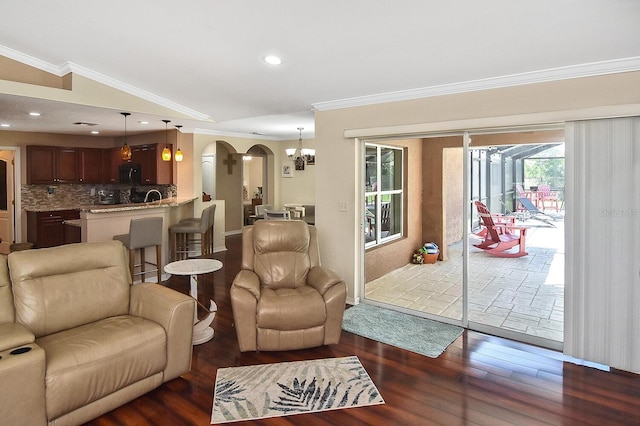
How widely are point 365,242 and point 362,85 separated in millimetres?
1923

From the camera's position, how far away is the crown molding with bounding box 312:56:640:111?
2.95m

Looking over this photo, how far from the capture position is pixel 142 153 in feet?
24.2

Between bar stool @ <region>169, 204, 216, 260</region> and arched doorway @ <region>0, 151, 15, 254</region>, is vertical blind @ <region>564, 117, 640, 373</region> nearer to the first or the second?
bar stool @ <region>169, 204, 216, 260</region>

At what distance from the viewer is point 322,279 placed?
12.0 feet

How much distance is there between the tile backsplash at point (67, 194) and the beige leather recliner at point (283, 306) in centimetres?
430

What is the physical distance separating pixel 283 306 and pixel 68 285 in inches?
62.6

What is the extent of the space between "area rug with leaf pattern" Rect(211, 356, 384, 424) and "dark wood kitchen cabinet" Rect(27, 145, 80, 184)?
6579mm

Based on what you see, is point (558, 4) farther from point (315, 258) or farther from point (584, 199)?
point (315, 258)

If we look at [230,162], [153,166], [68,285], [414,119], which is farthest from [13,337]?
[230,162]

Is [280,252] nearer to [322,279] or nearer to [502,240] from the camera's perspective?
[322,279]

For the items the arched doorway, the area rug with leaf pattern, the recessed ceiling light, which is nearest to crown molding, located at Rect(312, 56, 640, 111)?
the recessed ceiling light

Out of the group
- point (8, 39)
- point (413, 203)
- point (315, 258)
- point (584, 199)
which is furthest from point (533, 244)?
point (8, 39)

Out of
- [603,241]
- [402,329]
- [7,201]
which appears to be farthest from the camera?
[7,201]

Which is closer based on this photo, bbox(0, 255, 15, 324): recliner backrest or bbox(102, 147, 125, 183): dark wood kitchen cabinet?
bbox(0, 255, 15, 324): recliner backrest
